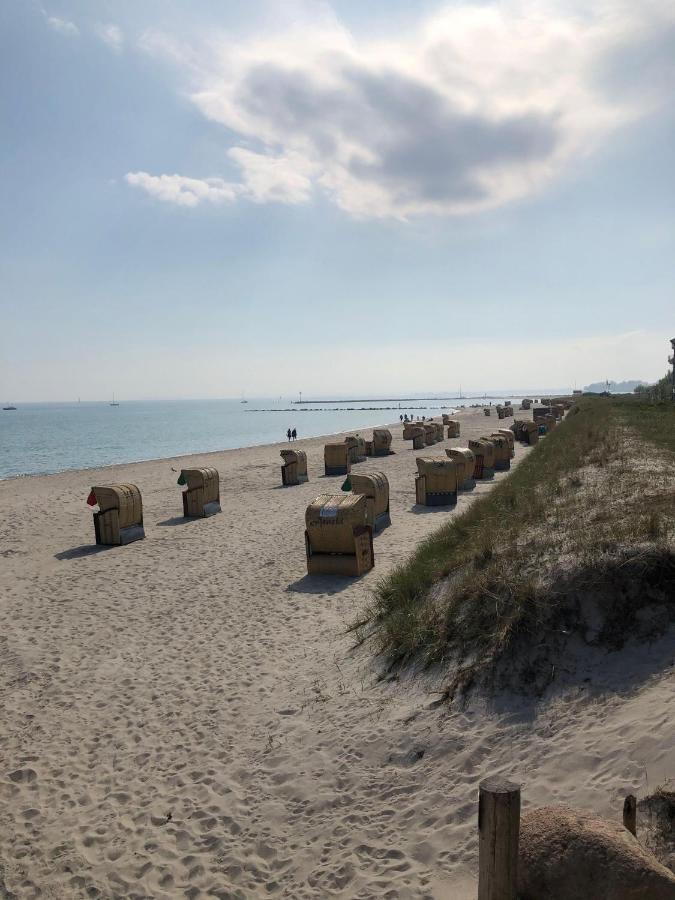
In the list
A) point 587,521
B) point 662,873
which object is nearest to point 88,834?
point 662,873

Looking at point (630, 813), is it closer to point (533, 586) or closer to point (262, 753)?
point (533, 586)

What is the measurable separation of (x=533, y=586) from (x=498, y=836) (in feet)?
12.2

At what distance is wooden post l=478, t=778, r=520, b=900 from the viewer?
2.96 meters

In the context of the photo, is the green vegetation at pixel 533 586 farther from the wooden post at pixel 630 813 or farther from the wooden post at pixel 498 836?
the wooden post at pixel 498 836

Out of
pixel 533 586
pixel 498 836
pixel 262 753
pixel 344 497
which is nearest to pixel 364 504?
pixel 344 497

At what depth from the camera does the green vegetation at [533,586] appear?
5.97 meters

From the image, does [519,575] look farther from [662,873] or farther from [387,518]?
[387,518]

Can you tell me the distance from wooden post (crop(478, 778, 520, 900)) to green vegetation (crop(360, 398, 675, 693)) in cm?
270

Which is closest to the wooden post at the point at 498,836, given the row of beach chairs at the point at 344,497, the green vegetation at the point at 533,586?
the green vegetation at the point at 533,586

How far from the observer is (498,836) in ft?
10.00

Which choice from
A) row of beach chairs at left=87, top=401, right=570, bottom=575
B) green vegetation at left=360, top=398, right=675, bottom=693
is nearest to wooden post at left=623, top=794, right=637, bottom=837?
green vegetation at left=360, top=398, right=675, bottom=693

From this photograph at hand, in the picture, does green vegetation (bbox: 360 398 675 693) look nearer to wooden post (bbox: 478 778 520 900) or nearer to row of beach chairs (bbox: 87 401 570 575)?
row of beach chairs (bbox: 87 401 570 575)

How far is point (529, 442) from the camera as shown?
3822 centimetres

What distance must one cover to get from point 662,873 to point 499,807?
108 centimetres
